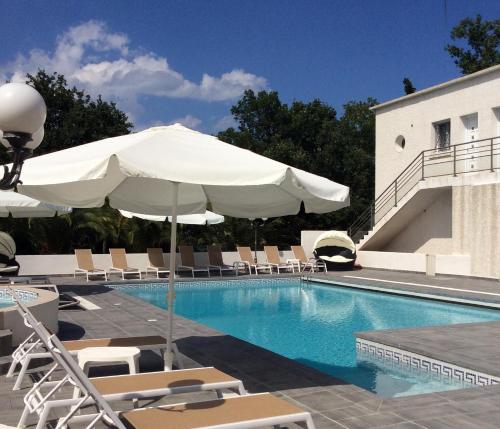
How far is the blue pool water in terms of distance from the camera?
7.28 metres

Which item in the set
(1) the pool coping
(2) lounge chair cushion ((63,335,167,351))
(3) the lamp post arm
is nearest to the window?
(1) the pool coping

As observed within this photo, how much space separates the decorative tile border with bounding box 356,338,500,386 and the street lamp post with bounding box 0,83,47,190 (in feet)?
16.1

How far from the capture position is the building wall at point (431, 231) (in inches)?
803

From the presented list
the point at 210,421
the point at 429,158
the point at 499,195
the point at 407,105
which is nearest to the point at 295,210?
the point at 210,421

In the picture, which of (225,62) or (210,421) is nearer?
(210,421)

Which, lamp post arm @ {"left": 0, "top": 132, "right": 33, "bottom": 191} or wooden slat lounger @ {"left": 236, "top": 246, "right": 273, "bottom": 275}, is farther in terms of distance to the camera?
wooden slat lounger @ {"left": 236, "top": 246, "right": 273, "bottom": 275}

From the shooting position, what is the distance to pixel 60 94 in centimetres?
3234

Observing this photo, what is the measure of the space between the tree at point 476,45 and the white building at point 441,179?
607 inches

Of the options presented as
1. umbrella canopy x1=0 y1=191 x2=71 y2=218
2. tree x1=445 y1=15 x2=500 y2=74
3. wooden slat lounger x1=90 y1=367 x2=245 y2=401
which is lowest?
wooden slat lounger x1=90 y1=367 x2=245 y2=401

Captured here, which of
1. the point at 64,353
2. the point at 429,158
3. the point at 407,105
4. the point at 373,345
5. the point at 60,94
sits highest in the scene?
the point at 60,94

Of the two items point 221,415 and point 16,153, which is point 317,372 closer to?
point 221,415

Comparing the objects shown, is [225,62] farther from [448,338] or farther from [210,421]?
[210,421]

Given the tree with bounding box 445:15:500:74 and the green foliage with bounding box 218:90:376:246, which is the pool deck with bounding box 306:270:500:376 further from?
the tree with bounding box 445:15:500:74

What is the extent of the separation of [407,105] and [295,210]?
1793 centimetres
